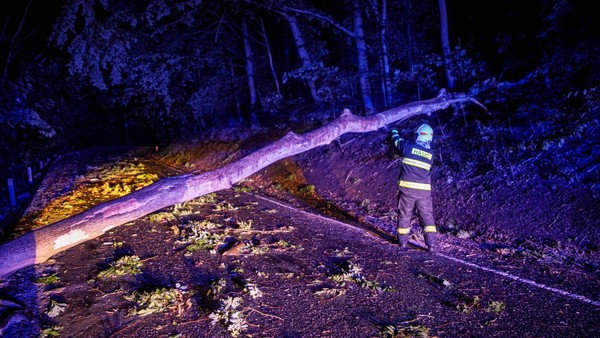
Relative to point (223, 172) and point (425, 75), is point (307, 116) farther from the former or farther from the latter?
point (223, 172)

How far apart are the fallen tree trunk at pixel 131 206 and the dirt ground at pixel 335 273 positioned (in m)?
0.40

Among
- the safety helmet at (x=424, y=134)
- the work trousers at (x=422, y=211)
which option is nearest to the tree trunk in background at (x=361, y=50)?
the safety helmet at (x=424, y=134)

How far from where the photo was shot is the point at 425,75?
9.35m

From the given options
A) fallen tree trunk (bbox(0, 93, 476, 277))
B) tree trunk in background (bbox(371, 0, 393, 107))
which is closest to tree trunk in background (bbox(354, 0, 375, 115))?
tree trunk in background (bbox(371, 0, 393, 107))

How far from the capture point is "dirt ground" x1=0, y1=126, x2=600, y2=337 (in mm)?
3062

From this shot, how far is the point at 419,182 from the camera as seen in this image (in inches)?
187

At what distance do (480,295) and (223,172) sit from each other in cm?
368

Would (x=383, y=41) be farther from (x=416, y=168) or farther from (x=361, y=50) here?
(x=416, y=168)

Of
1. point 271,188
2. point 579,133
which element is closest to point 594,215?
point 579,133

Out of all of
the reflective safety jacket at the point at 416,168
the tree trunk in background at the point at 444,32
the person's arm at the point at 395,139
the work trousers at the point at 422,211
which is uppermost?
the tree trunk in background at the point at 444,32

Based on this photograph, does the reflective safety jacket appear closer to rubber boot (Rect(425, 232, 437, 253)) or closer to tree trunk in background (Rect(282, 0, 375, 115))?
rubber boot (Rect(425, 232, 437, 253))

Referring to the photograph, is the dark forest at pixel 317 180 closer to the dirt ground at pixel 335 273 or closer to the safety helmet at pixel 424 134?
the dirt ground at pixel 335 273

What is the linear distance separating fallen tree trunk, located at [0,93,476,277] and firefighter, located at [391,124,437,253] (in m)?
1.65

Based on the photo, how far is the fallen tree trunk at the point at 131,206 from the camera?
369 centimetres
